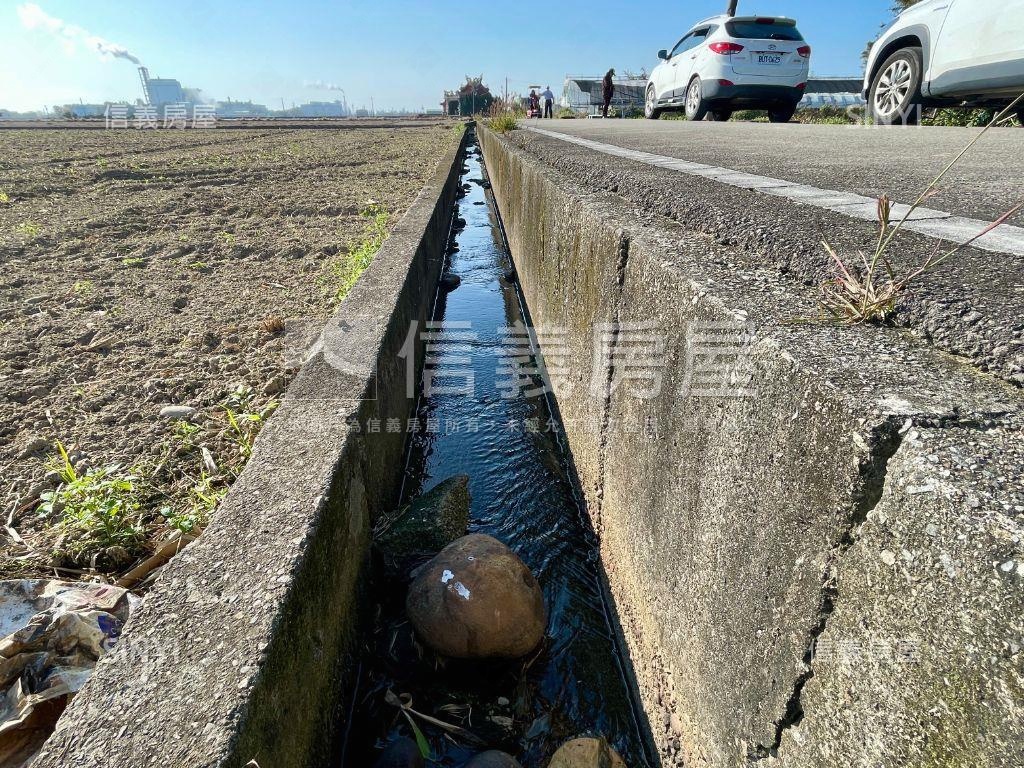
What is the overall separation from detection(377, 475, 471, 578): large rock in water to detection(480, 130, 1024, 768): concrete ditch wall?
0.71 meters

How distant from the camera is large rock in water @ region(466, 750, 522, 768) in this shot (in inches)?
57.6

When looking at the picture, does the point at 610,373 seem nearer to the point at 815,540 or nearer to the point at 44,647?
the point at 815,540

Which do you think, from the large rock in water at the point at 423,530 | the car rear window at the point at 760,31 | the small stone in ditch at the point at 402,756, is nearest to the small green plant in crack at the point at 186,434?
the large rock in water at the point at 423,530

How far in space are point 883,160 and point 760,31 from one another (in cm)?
591

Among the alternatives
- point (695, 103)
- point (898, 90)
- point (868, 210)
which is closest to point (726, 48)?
point (695, 103)

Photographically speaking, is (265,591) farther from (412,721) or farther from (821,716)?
(821,716)

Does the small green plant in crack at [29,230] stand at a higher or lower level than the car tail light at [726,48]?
lower

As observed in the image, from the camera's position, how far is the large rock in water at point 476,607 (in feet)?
5.82

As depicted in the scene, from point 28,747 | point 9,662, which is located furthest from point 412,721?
point 9,662

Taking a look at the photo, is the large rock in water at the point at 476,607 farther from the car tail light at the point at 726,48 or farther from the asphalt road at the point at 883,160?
the car tail light at the point at 726,48

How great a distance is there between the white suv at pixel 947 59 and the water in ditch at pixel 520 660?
4.57 m

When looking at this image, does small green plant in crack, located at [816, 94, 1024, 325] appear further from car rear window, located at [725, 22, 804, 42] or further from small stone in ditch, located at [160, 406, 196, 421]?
car rear window, located at [725, 22, 804, 42]

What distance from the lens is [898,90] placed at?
19.9 feet

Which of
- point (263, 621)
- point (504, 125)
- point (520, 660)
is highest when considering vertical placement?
point (504, 125)
